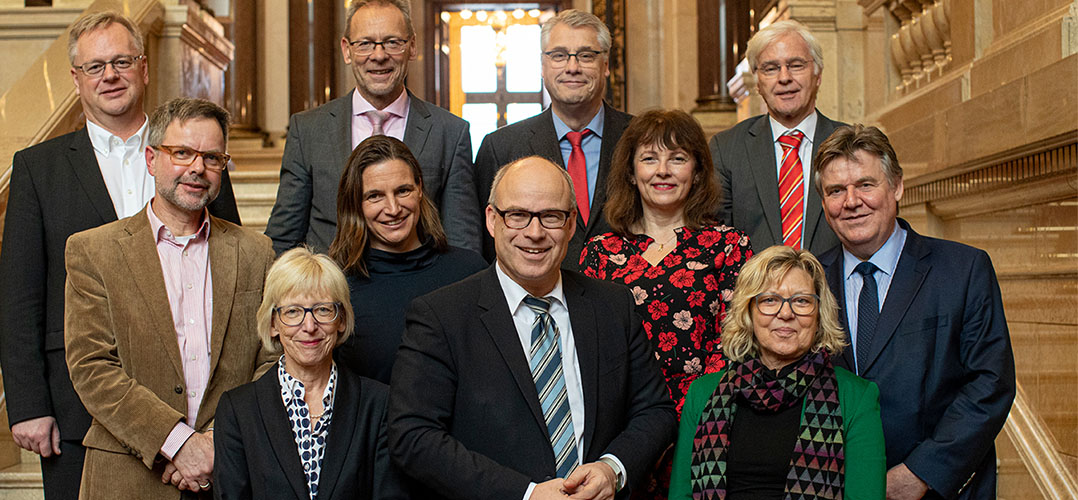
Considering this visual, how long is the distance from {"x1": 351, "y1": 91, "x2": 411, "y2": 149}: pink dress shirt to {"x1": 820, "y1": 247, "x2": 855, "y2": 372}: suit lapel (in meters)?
1.57

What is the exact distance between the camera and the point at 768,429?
115 inches

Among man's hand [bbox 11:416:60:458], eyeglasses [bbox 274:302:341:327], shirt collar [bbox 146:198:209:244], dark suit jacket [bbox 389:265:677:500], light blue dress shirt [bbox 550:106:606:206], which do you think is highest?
light blue dress shirt [bbox 550:106:606:206]

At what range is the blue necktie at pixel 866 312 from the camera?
304 cm

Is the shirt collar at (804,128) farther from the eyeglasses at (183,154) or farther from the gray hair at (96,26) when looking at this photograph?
the gray hair at (96,26)

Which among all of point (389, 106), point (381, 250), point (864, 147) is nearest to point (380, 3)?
point (389, 106)

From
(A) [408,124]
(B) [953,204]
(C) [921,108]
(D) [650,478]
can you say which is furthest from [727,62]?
(D) [650,478]

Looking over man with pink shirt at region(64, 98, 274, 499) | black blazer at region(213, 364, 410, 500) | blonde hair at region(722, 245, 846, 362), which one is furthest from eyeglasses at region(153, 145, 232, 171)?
blonde hair at region(722, 245, 846, 362)

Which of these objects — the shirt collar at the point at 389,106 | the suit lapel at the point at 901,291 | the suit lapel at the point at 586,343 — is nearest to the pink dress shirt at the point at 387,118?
the shirt collar at the point at 389,106

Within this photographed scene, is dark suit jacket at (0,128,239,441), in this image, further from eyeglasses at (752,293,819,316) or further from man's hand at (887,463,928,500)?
man's hand at (887,463,928,500)

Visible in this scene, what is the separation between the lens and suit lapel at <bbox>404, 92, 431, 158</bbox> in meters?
3.79

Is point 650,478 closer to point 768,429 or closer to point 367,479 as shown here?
point 768,429

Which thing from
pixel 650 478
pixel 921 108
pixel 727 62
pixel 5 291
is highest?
pixel 727 62

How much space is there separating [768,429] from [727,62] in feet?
26.6

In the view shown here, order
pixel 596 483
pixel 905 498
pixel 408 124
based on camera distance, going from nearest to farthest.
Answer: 1. pixel 596 483
2. pixel 905 498
3. pixel 408 124
